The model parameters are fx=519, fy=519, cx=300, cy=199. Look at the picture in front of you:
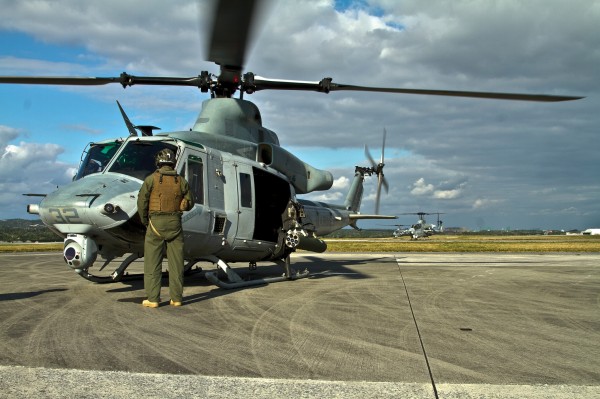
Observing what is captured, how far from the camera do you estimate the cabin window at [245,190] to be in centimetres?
1009

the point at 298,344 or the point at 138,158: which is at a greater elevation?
the point at 138,158

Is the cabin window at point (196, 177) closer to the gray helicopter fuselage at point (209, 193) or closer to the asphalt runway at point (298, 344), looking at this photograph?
the gray helicopter fuselage at point (209, 193)

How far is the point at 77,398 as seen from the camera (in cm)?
324

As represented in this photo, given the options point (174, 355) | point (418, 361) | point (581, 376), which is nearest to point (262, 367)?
point (174, 355)

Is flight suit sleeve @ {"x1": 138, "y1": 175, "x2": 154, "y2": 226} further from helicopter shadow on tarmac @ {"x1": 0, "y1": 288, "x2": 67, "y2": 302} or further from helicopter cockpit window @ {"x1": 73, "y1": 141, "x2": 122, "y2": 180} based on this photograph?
helicopter shadow on tarmac @ {"x1": 0, "y1": 288, "x2": 67, "y2": 302}

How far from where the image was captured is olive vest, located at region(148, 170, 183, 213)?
721 centimetres

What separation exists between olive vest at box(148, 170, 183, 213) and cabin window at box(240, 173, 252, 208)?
276 centimetres

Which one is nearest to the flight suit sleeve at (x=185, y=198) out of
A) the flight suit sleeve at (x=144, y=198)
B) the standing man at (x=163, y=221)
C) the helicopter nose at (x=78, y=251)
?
the standing man at (x=163, y=221)

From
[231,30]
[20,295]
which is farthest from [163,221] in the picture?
[20,295]

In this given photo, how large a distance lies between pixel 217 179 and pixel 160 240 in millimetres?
2453

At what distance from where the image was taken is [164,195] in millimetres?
7234

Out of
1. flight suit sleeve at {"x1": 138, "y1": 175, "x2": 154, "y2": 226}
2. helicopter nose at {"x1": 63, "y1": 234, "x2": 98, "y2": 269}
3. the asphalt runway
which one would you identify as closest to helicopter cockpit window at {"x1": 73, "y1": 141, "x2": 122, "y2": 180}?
helicopter nose at {"x1": 63, "y1": 234, "x2": 98, "y2": 269}

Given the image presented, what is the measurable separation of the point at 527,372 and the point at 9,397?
3.67 m

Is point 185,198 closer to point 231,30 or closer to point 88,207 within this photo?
point 88,207
